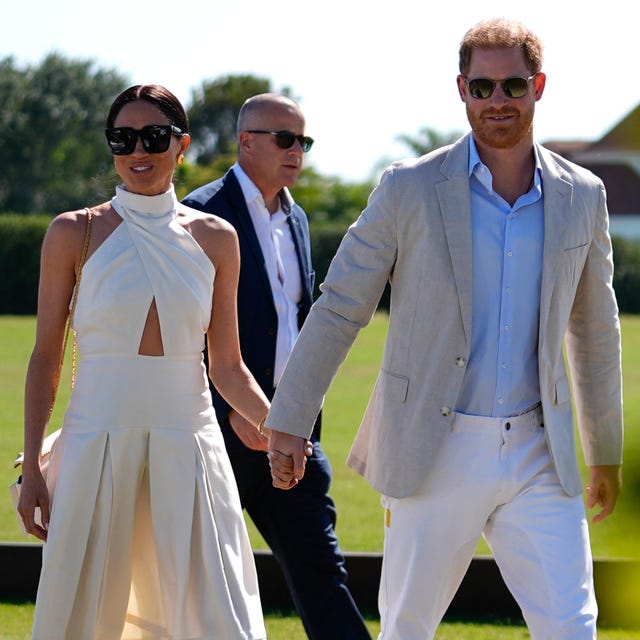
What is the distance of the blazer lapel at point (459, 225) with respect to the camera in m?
3.66

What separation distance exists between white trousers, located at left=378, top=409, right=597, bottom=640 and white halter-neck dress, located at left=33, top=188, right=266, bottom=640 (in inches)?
20.1

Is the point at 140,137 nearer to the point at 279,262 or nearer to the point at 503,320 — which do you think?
the point at 503,320

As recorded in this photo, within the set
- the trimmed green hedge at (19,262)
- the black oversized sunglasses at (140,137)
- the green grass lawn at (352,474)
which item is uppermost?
the black oversized sunglasses at (140,137)

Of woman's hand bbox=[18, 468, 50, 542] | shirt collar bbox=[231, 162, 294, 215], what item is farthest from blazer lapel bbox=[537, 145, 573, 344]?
shirt collar bbox=[231, 162, 294, 215]

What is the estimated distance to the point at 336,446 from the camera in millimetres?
13156

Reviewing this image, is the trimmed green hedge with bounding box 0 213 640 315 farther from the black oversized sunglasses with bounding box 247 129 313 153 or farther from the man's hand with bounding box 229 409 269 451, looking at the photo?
the man's hand with bounding box 229 409 269 451

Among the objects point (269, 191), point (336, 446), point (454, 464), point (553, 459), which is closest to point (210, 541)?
point (454, 464)

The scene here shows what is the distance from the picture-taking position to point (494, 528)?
378 cm

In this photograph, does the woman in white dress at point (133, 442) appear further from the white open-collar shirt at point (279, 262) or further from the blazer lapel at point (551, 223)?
the white open-collar shirt at point (279, 262)

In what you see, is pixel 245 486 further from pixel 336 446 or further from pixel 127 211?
pixel 336 446

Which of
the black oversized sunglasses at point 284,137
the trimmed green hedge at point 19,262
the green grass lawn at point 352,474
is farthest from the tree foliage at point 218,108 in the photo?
the black oversized sunglasses at point 284,137

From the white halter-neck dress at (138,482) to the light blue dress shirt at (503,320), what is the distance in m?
0.82

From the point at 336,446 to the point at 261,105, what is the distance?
26.0 feet

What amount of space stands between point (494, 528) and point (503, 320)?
0.61 meters
